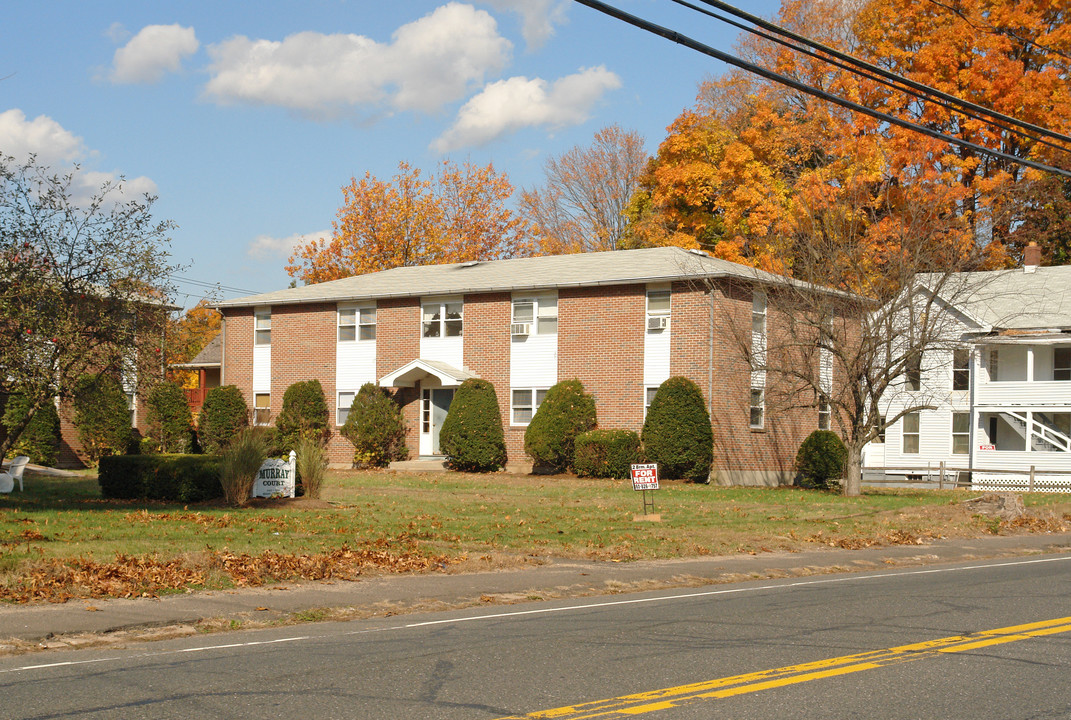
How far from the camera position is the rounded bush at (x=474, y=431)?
115ft

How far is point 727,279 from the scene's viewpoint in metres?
33.4

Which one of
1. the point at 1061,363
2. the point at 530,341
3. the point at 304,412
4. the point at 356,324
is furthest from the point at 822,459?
the point at 304,412

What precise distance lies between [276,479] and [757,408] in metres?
17.8

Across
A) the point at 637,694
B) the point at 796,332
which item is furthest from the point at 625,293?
the point at 637,694

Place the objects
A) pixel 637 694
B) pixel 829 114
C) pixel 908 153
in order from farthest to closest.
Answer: pixel 829 114, pixel 908 153, pixel 637 694

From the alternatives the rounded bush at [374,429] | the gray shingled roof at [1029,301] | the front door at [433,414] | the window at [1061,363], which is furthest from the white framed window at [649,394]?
the window at [1061,363]

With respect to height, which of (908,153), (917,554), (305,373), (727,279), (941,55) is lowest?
(917,554)

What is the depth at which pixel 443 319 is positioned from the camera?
1522 inches

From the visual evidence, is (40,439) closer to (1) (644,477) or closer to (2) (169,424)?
(2) (169,424)

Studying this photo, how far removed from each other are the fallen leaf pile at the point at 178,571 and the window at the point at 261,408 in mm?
26960

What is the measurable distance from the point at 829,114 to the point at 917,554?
2804 cm

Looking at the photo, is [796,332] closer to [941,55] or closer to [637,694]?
[941,55]

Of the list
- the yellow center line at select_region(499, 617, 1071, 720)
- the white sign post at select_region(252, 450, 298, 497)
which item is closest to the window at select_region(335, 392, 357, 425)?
the white sign post at select_region(252, 450, 298, 497)

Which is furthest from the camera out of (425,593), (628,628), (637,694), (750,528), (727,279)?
(727,279)
